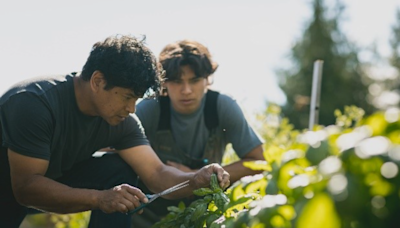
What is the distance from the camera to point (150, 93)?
3.12 meters

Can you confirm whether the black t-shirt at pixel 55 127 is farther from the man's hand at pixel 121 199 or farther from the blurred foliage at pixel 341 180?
the blurred foliage at pixel 341 180

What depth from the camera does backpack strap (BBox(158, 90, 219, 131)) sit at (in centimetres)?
406

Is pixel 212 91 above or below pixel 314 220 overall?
below

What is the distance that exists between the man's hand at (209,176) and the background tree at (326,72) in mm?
17811

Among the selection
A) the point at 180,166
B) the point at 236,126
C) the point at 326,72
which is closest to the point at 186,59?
the point at 236,126

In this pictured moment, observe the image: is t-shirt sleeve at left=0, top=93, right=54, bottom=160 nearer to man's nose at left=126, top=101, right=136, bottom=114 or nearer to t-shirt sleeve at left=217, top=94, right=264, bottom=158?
man's nose at left=126, top=101, right=136, bottom=114

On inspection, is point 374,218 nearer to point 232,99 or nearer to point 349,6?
point 232,99

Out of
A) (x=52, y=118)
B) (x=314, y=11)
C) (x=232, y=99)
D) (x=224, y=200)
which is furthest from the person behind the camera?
(x=314, y=11)

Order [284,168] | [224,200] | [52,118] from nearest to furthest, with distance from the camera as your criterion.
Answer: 1. [284,168]
2. [224,200]
3. [52,118]

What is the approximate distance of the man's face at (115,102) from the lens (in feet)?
9.74

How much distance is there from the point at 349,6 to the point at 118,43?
21908 millimetres

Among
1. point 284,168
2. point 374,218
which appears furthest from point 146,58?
point 374,218

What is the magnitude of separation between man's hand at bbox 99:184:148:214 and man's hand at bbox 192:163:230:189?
361 millimetres

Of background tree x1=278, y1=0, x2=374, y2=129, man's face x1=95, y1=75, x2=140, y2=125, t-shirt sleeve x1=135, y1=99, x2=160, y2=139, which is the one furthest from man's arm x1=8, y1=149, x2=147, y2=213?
background tree x1=278, y1=0, x2=374, y2=129
